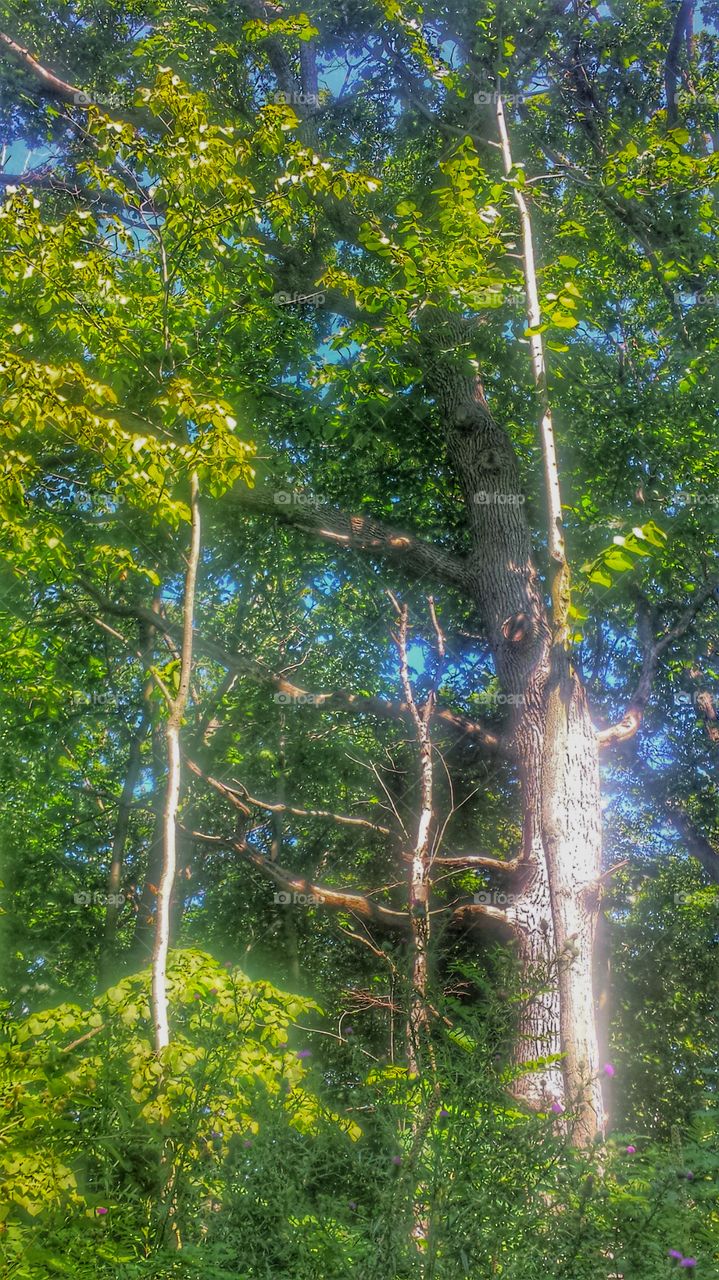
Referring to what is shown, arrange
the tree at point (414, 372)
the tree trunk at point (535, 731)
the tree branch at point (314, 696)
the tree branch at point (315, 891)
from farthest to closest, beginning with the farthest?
the tree branch at point (314, 696)
the tree branch at point (315, 891)
the tree at point (414, 372)
the tree trunk at point (535, 731)

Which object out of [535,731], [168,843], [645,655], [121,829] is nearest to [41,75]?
[121,829]

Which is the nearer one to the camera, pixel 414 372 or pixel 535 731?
pixel 535 731

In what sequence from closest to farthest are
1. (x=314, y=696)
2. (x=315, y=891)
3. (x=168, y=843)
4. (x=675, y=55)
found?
(x=168, y=843) < (x=315, y=891) < (x=314, y=696) < (x=675, y=55)

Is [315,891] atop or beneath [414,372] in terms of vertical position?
beneath

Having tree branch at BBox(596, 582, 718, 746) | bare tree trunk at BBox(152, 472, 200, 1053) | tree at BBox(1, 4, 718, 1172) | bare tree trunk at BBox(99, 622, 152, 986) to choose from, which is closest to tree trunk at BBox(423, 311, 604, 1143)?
tree at BBox(1, 4, 718, 1172)

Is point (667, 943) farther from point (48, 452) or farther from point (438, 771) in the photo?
point (48, 452)

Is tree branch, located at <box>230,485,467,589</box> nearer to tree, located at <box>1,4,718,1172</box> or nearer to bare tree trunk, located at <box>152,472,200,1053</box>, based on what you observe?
tree, located at <box>1,4,718,1172</box>

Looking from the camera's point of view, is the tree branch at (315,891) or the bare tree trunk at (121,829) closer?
the tree branch at (315,891)

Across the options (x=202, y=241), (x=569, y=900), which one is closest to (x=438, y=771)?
(x=569, y=900)

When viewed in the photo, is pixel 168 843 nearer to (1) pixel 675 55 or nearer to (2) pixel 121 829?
(2) pixel 121 829

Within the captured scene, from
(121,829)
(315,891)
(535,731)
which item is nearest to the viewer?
(535,731)

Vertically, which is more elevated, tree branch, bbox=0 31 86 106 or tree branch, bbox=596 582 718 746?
tree branch, bbox=0 31 86 106

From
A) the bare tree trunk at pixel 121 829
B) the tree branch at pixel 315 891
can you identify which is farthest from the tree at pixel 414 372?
the bare tree trunk at pixel 121 829

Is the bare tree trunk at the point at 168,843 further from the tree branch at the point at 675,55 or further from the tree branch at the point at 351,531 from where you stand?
the tree branch at the point at 675,55
